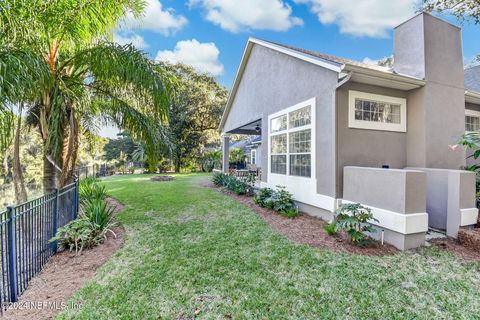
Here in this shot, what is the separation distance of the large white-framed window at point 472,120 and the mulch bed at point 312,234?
21.3 feet

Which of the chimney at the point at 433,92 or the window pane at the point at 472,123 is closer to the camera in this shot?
the chimney at the point at 433,92

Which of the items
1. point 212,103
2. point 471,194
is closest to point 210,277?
point 471,194

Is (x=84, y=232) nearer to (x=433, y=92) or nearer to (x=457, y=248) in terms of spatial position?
(x=457, y=248)

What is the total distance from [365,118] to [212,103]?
68.4ft

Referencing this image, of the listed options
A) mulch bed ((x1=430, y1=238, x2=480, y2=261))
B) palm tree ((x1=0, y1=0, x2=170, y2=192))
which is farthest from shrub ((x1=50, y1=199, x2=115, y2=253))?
mulch bed ((x1=430, y1=238, x2=480, y2=261))

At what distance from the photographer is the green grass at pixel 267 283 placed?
2.86 metres

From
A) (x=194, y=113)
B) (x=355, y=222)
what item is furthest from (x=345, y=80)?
(x=194, y=113)

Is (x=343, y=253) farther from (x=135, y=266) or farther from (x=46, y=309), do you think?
(x=46, y=309)

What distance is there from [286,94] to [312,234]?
4.95 metres

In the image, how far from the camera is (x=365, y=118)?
621cm

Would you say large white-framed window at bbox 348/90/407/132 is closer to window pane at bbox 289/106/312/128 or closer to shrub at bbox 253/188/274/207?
window pane at bbox 289/106/312/128

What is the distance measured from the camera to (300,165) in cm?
754

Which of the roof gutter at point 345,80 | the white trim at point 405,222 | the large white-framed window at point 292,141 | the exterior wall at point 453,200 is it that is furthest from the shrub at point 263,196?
the exterior wall at point 453,200

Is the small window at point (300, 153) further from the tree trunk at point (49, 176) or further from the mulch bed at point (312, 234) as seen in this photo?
the tree trunk at point (49, 176)
